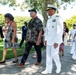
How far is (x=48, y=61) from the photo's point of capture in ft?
22.3

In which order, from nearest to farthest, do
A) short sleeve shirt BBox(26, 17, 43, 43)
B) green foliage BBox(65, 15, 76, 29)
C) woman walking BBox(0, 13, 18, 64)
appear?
short sleeve shirt BBox(26, 17, 43, 43) < woman walking BBox(0, 13, 18, 64) < green foliage BBox(65, 15, 76, 29)

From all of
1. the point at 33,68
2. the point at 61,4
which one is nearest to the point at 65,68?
the point at 33,68

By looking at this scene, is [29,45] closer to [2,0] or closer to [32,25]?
[32,25]

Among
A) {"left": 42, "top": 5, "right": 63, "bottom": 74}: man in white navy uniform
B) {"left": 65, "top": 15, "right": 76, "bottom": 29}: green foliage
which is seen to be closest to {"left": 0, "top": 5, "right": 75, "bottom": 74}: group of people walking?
{"left": 42, "top": 5, "right": 63, "bottom": 74}: man in white navy uniform

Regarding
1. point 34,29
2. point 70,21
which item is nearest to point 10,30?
point 34,29

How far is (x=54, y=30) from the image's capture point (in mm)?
6484

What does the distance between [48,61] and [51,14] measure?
1278mm

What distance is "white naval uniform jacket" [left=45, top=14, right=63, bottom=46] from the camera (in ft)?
21.0

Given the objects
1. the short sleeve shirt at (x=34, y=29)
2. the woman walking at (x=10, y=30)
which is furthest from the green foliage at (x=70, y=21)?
the short sleeve shirt at (x=34, y=29)

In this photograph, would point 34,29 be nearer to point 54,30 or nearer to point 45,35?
point 45,35

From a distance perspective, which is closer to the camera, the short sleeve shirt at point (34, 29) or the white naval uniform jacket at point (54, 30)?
the white naval uniform jacket at point (54, 30)

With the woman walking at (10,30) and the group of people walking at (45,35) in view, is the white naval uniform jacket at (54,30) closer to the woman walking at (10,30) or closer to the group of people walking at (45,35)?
the group of people walking at (45,35)

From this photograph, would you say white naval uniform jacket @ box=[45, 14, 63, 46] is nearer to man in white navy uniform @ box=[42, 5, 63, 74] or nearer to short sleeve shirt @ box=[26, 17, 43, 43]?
man in white navy uniform @ box=[42, 5, 63, 74]

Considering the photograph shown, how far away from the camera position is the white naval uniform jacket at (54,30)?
6.39 metres
